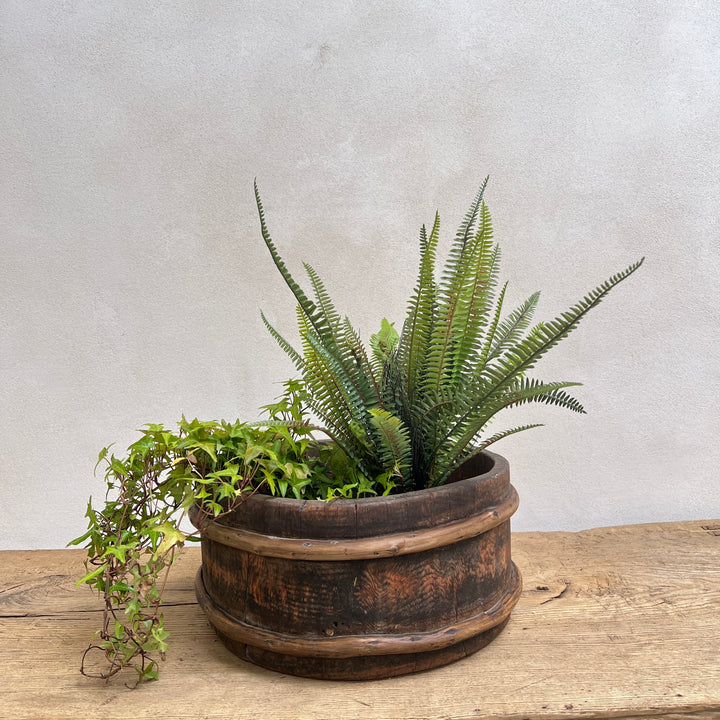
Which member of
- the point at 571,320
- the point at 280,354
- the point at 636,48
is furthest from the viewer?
the point at 280,354

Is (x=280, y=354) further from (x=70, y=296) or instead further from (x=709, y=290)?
(x=709, y=290)

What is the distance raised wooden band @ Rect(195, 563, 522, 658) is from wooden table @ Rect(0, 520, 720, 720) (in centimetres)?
4

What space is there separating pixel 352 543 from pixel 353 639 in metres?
0.10

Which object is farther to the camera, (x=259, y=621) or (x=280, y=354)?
(x=280, y=354)

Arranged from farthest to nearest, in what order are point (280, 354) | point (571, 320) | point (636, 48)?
point (280, 354) → point (636, 48) → point (571, 320)

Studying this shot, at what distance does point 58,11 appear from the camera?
→ 157 centimetres

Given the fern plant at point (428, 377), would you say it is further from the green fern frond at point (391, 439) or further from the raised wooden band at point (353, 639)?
the raised wooden band at point (353, 639)

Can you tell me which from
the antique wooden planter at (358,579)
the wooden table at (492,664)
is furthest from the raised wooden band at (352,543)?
the wooden table at (492,664)

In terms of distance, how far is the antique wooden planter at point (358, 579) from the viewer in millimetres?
704

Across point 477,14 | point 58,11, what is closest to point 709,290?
point 477,14

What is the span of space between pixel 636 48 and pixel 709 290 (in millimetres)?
553

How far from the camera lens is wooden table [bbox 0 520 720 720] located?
69 cm

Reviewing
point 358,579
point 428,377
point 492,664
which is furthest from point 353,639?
point 428,377

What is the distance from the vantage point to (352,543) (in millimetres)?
698
